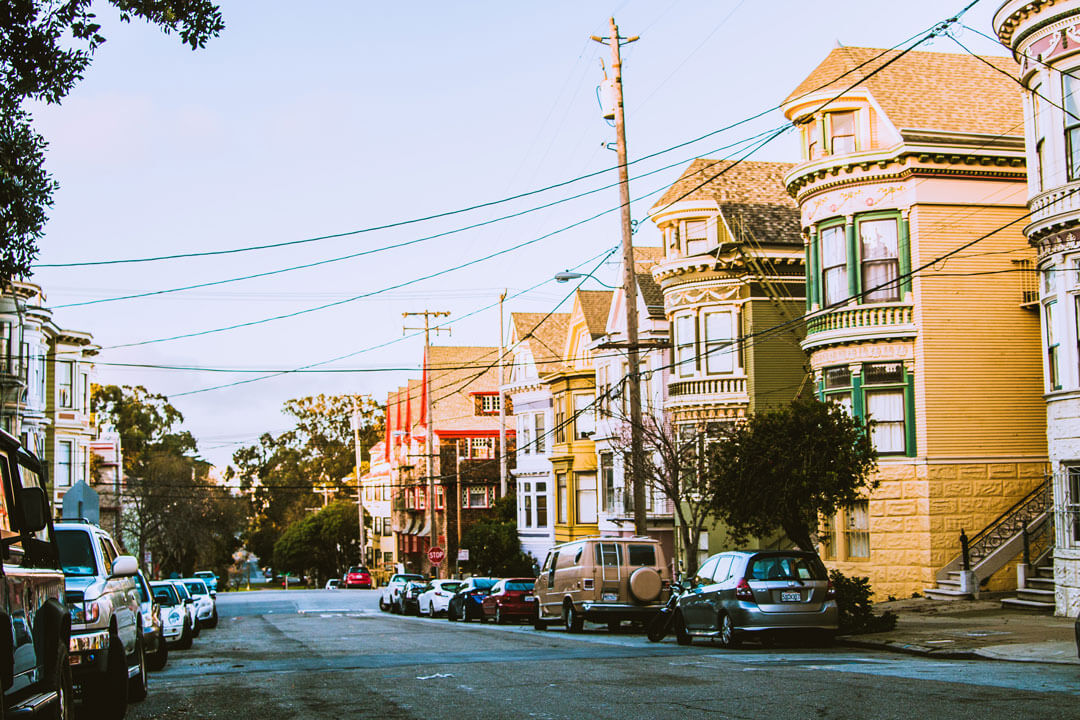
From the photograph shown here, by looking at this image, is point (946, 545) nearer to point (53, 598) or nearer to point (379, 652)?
point (379, 652)

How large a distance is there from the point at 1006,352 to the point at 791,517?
9.80m

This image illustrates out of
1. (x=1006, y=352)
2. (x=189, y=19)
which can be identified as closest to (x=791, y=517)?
(x=1006, y=352)

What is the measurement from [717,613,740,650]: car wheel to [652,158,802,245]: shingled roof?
19.2m

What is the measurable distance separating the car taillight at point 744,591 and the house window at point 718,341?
19.9 meters

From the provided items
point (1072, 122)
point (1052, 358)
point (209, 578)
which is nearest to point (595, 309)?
point (209, 578)

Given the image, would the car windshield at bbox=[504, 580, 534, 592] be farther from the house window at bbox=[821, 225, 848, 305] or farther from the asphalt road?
the asphalt road

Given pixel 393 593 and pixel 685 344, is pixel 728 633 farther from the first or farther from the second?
pixel 393 593

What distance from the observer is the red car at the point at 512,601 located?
3412 centimetres

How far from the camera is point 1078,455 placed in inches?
897

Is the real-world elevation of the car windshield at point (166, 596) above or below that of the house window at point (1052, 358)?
below

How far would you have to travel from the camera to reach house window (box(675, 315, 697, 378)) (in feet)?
129

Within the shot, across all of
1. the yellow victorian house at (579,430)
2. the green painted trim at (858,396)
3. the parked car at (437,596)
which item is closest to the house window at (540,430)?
the yellow victorian house at (579,430)

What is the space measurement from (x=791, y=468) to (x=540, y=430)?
3747 cm

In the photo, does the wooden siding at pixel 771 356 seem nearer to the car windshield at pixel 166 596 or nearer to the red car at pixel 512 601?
the red car at pixel 512 601
